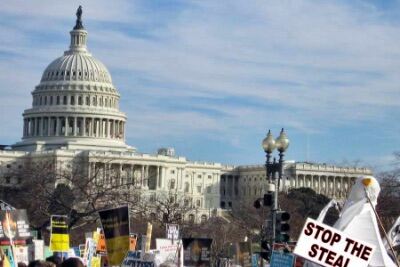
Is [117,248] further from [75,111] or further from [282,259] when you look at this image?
[75,111]

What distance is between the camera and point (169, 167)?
617 feet

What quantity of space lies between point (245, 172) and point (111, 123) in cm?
2240

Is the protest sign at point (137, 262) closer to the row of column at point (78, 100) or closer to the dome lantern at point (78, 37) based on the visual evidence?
the row of column at point (78, 100)

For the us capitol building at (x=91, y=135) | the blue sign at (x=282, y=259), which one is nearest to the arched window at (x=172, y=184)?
the us capitol building at (x=91, y=135)

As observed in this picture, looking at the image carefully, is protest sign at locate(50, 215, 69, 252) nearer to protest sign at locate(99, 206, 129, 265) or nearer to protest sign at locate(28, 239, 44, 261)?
protest sign at locate(28, 239, 44, 261)

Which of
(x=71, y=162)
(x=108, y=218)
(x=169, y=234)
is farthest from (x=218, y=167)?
(x=108, y=218)

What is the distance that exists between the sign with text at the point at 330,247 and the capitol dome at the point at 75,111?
167 meters

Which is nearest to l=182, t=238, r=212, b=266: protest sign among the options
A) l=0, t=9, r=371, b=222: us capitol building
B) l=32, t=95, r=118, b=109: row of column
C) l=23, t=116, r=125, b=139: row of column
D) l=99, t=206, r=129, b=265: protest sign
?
l=99, t=206, r=129, b=265: protest sign

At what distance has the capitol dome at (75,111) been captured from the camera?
183250 millimetres

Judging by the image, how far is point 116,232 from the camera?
778 inches

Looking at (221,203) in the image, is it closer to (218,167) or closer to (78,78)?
(218,167)

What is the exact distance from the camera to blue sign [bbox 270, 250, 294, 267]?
20889 mm

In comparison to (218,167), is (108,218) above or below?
below

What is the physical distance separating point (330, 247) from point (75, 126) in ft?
560
